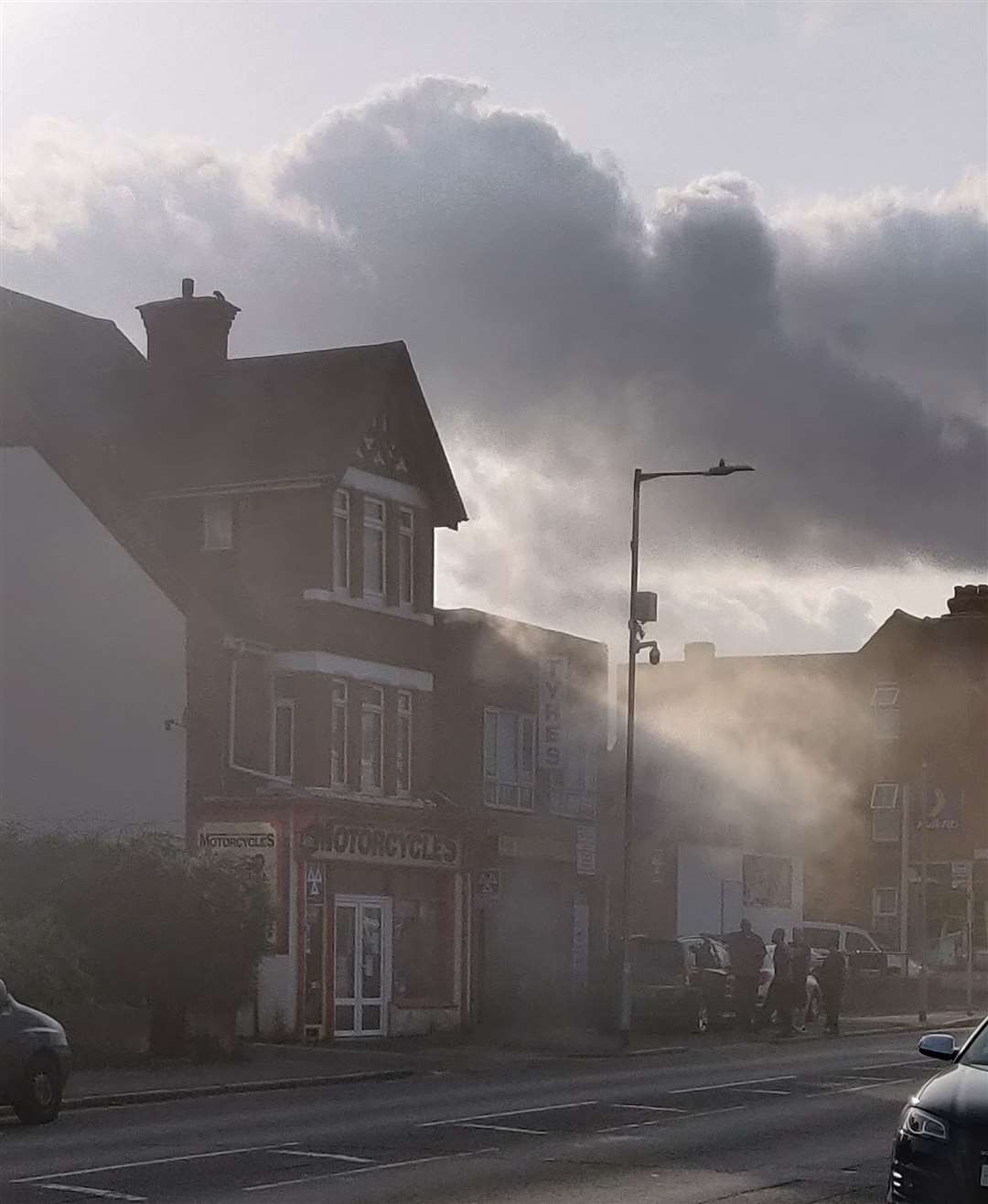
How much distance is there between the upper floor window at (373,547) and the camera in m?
40.4

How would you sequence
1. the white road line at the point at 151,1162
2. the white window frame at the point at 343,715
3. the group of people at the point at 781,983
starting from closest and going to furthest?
the white road line at the point at 151,1162 < the white window frame at the point at 343,715 < the group of people at the point at 781,983

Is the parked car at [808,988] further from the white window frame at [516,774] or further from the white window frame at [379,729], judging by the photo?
the white window frame at [379,729]

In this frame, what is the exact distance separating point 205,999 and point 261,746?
6.75 metres

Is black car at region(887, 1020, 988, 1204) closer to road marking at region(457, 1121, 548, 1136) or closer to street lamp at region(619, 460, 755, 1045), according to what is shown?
road marking at region(457, 1121, 548, 1136)

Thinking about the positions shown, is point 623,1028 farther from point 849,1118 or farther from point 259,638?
point 849,1118

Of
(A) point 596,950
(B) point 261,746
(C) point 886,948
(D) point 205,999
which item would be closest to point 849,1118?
(D) point 205,999

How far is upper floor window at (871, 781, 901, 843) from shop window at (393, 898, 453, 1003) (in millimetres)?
39970

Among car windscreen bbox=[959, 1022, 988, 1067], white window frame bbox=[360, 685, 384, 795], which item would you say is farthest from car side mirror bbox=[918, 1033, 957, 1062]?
white window frame bbox=[360, 685, 384, 795]

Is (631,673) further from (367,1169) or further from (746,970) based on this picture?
(367,1169)

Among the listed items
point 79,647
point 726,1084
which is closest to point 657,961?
point 79,647

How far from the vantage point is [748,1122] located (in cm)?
2222

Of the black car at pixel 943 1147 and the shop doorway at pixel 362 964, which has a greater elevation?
the black car at pixel 943 1147

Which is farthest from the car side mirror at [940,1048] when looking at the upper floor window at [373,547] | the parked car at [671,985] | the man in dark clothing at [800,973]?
the man in dark clothing at [800,973]

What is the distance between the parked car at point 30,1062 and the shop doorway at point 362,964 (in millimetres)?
15925
